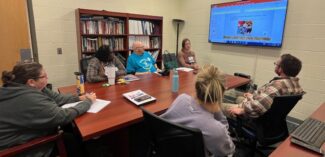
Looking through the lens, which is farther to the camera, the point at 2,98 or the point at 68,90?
the point at 68,90

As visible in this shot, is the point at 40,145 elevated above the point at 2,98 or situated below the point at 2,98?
below

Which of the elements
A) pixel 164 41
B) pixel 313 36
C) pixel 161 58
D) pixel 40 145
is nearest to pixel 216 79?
pixel 40 145

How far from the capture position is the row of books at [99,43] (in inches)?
131

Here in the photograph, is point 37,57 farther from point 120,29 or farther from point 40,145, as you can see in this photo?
point 40,145

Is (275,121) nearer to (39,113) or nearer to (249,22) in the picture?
(39,113)

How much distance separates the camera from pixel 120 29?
365cm

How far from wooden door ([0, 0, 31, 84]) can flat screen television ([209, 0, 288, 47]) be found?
3264 mm

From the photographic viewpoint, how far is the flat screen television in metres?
3.07

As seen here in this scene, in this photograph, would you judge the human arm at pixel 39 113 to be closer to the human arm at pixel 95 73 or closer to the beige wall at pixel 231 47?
the human arm at pixel 95 73

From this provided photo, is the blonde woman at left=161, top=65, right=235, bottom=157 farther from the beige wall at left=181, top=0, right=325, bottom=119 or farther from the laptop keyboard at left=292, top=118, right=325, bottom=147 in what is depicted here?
the beige wall at left=181, top=0, right=325, bottom=119

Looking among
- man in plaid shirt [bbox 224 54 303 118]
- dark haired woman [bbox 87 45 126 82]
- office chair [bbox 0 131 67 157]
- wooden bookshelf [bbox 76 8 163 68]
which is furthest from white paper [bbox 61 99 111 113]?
wooden bookshelf [bbox 76 8 163 68]

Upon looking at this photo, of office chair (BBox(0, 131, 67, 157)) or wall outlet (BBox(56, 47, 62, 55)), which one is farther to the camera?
wall outlet (BBox(56, 47, 62, 55))

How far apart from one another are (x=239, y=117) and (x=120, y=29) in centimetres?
271

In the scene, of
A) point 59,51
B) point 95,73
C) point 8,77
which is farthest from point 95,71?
point 59,51
